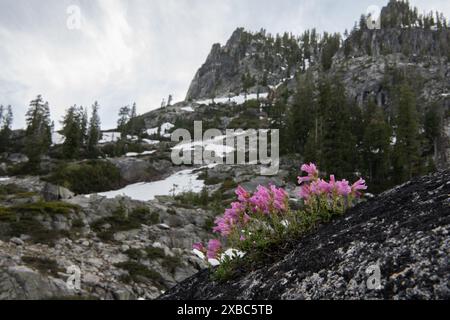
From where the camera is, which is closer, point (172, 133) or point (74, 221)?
point (74, 221)

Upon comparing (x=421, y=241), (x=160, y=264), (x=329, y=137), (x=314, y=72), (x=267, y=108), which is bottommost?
(x=160, y=264)

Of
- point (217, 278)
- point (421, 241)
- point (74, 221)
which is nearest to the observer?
point (421, 241)

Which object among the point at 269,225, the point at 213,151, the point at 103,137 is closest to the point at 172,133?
the point at 103,137

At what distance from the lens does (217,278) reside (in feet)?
11.7

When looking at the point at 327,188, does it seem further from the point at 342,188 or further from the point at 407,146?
the point at 407,146

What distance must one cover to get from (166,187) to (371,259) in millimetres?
50551

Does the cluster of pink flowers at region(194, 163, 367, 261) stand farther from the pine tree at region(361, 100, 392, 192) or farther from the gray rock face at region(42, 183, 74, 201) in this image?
the pine tree at region(361, 100, 392, 192)

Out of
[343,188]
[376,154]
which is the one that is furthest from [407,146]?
[343,188]

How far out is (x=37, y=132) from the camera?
75.0 meters

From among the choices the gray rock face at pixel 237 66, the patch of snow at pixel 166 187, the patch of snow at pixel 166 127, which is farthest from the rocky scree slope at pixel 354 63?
the patch of snow at pixel 166 187

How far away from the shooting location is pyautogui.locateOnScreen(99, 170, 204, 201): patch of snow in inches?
1859
